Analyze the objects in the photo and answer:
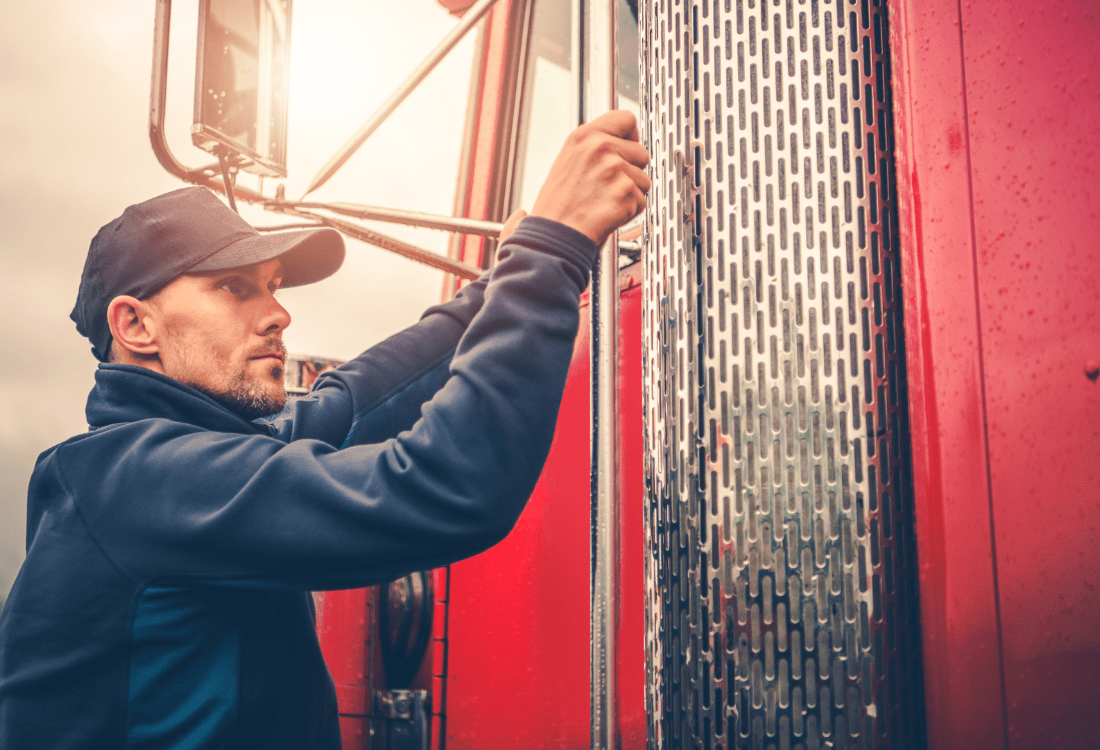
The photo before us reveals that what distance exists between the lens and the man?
781mm

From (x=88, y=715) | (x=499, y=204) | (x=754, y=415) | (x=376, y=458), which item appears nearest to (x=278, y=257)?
(x=376, y=458)

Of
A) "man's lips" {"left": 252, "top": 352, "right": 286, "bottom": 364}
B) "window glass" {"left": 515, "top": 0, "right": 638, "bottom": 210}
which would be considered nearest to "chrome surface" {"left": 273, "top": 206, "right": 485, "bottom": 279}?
"window glass" {"left": 515, "top": 0, "right": 638, "bottom": 210}

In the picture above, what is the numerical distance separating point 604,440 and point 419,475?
18 centimetres

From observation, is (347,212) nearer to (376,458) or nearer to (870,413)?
(376,458)

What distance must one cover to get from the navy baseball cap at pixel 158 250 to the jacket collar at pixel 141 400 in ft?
0.58

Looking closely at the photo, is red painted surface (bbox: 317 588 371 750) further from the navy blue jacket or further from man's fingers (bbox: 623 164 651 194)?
man's fingers (bbox: 623 164 651 194)

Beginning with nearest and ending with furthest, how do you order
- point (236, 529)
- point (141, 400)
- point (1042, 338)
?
point (1042, 338) < point (236, 529) < point (141, 400)

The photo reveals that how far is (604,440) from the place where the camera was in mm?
787

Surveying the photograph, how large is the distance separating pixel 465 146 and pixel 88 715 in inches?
72.9

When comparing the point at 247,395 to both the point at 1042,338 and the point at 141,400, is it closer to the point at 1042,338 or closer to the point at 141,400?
the point at 141,400

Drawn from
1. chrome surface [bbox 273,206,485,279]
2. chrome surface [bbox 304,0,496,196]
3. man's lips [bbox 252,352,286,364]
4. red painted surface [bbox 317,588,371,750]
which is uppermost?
chrome surface [bbox 304,0,496,196]

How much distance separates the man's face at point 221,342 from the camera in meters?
1.13

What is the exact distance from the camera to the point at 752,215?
2.74 feet

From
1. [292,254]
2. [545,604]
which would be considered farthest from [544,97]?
[545,604]
